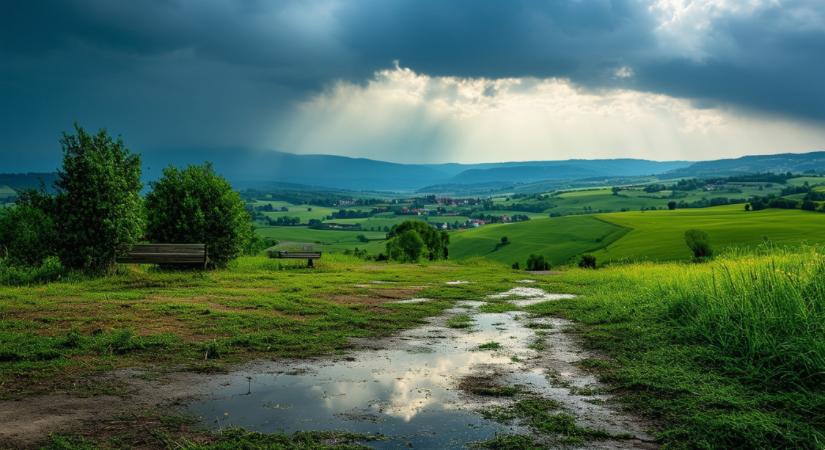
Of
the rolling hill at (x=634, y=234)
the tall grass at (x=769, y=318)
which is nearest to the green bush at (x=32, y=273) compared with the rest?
the tall grass at (x=769, y=318)

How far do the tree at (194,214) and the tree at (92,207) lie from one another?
3.07 meters

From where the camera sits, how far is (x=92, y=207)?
16391 mm

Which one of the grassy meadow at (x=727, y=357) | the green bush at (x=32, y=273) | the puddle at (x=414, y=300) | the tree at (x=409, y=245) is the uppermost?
the green bush at (x=32, y=273)

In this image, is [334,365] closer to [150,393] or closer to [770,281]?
[150,393]

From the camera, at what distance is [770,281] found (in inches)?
392

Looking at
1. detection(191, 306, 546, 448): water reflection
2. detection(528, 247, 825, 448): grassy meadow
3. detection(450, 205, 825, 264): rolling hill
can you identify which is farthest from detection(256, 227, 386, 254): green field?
detection(191, 306, 546, 448): water reflection

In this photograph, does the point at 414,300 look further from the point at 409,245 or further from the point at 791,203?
the point at 791,203

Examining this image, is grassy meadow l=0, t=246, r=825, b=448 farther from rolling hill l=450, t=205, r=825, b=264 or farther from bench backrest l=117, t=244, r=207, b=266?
rolling hill l=450, t=205, r=825, b=264

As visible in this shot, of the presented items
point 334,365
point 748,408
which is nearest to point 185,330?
point 334,365

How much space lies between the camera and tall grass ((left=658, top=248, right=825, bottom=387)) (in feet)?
23.0

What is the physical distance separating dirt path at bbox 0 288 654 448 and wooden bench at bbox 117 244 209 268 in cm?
1032

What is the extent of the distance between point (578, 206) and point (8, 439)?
176 meters

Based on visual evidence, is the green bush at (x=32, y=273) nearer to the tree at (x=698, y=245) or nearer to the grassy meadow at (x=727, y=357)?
the grassy meadow at (x=727, y=357)

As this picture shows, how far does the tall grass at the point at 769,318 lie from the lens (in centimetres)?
701
